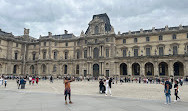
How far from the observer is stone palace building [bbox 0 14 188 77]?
41.2 meters

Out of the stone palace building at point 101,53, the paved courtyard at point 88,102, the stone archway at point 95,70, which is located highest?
the stone palace building at point 101,53

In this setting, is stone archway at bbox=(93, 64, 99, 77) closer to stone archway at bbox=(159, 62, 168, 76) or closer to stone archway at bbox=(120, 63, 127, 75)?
stone archway at bbox=(120, 63, 127, 75)

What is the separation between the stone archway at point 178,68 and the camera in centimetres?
4039

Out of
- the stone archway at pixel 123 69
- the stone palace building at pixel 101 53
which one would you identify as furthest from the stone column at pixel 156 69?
the stone archway at pixel 123 69

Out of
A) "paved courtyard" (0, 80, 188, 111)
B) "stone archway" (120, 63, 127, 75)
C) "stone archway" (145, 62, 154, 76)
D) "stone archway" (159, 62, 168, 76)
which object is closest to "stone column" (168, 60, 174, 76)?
"stone archway" (159, 62, 168, 76)

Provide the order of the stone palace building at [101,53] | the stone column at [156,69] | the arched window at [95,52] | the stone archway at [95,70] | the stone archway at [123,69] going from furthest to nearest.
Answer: the arched window at [95,52], the stone archway at [95,70], the stone archway at [123,69], the stone palace building at [101,53], the stone column at [156,69]

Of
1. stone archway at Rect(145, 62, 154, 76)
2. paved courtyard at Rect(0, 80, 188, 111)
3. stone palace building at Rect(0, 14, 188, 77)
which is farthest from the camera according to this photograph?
stone archway at Rect(145, 62, 154, 76)

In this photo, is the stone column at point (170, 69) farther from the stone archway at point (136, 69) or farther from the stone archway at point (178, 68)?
the stone archway at point (136, 69)

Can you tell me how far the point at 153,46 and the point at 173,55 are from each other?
6.55 metres

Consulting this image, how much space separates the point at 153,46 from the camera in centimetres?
4394

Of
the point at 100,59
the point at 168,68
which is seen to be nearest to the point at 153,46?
the point at 168,68

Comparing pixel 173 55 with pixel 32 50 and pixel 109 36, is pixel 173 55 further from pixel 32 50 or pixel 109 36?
pixel 32 50

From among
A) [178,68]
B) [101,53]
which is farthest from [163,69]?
[101,53]

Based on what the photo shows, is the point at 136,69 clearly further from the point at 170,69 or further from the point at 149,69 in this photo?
the point at 170,69
